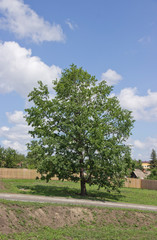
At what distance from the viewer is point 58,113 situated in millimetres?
26438

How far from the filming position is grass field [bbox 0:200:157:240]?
13.0 meters

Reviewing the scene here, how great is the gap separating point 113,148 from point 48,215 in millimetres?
11446

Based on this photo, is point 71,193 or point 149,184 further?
point 149,184

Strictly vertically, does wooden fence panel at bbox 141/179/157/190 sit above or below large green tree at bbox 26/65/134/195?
below

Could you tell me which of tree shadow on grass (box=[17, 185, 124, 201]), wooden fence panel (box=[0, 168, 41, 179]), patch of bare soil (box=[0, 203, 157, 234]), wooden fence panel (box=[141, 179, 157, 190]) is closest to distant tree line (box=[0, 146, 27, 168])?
wooden fence panel (box=[0, 168, 41, 179])

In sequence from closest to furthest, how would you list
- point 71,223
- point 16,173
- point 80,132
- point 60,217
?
1. point 71,223
2. point 60,217
3. point 80,132
4. point 16,173

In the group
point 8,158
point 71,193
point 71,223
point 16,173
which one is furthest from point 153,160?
point 71,223

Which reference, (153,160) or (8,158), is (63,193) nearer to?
(8,158)

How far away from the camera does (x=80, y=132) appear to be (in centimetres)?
2461

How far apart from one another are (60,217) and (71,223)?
778 mm

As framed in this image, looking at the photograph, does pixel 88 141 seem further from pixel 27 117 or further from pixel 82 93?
pixel 27 117

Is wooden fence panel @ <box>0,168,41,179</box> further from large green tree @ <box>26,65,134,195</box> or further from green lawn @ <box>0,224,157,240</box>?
green lawn @ <box>0,224,157,240</box>

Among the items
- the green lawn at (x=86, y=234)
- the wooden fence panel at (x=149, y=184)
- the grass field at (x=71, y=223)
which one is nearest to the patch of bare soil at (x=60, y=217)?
the grass field at (x=71, y=223)

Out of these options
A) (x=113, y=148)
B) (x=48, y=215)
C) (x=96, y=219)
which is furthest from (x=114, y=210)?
(x=113, y=148)
